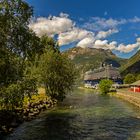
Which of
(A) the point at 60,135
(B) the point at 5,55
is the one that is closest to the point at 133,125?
(A) the point at 60,135

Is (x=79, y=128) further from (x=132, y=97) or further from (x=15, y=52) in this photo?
(x=132, y=97)

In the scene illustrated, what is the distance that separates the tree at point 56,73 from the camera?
83.9m

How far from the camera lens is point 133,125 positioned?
47.5 metres

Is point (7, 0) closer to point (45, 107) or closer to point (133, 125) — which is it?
point (133, 125)

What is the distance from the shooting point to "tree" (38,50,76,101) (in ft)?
275

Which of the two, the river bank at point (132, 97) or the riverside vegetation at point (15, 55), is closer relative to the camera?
the riverside vegetation at point (15, 55)

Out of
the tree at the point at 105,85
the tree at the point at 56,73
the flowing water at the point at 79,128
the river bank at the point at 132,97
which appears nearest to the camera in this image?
the flowing water at the point at 79,128

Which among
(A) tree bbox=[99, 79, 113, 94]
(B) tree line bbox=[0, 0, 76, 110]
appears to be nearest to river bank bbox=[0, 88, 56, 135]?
(B) tree line bbox=[0, 0, 76, 110]

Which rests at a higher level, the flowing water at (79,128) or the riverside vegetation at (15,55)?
the riverside vegetation at (15,55)

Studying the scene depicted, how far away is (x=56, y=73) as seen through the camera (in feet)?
280

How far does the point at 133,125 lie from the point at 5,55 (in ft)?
77.9

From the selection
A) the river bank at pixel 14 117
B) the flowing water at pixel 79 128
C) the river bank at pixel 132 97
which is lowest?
the flowing water at pixel 79 128

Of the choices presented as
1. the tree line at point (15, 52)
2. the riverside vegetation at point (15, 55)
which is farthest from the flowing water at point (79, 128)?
the tree line at point (15, 52)

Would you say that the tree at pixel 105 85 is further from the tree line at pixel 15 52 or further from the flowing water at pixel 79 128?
the tree line at pixel 15 52
